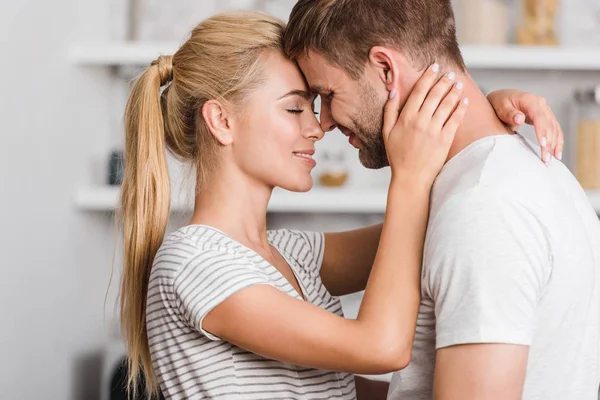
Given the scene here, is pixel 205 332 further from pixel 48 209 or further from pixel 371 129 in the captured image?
pixel 48 209

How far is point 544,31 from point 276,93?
4.17ft

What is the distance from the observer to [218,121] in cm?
134

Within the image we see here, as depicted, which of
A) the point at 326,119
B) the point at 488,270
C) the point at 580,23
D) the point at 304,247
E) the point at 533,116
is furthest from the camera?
the point at 580,23

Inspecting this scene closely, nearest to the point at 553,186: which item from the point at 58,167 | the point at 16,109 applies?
the point at 16,109

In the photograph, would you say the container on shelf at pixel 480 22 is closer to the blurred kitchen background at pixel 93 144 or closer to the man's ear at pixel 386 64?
the blurred kitchen background at pixel 93 144

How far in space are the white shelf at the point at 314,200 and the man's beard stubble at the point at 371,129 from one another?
940 millimetres

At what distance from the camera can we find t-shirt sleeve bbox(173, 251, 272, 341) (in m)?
1.12

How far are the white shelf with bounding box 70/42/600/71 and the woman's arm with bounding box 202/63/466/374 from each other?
1.12 metres

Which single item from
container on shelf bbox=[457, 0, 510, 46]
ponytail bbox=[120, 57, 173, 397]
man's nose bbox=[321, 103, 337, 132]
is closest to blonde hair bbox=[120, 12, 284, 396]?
ponytail bbox=[120, 57, 173, 397]

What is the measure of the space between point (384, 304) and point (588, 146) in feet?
4.57

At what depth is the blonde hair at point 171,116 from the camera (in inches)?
52.5

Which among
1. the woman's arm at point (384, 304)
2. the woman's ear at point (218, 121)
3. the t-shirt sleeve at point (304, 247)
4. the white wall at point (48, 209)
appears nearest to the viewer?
the woman's arm at point (384, 304)

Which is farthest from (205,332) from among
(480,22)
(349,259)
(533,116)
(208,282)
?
(480,22)

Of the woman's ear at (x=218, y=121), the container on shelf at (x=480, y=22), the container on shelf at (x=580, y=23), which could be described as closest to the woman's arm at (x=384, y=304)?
the woman's ear at (x=218, y=121)
